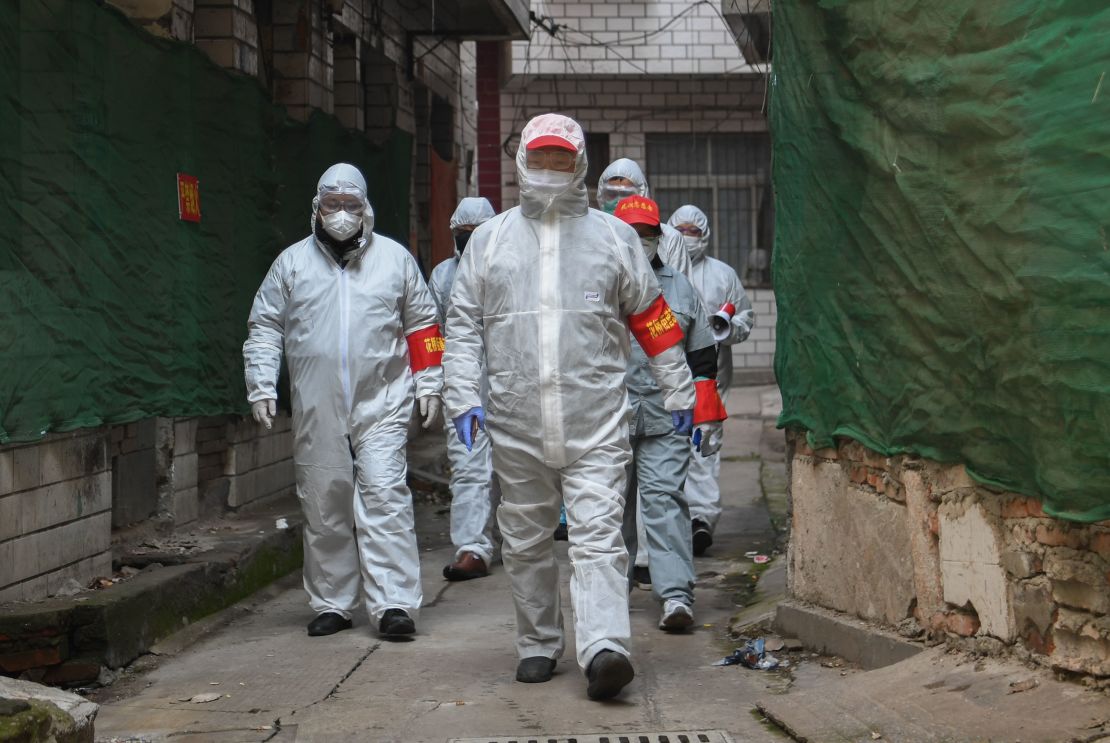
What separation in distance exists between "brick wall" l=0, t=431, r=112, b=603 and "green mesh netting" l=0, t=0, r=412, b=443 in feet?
0.49

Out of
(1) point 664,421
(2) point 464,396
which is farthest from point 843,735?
(1) point 664,421

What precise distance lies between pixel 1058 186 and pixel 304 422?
3.53m

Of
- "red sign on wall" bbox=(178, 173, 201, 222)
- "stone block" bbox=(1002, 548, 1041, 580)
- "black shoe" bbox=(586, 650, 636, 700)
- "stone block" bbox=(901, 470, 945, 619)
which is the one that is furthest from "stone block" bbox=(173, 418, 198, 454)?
"stone block" bbox=(1002, 548, 1041, 580)

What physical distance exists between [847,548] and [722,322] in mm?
3102

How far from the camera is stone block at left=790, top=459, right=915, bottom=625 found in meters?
5.07

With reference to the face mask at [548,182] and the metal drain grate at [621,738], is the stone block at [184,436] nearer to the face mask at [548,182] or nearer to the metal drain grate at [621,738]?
the face mask at [548,182]

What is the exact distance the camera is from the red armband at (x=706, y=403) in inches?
233

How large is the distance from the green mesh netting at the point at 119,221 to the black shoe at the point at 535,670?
200 centimetres

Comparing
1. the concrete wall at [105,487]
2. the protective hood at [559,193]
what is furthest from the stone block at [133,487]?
the protective hood at [559,193]

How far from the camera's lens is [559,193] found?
5223mm

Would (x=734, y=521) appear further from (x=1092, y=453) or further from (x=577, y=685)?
(x=1092, y=453)

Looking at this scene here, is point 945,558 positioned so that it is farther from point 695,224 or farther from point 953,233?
point 695,224

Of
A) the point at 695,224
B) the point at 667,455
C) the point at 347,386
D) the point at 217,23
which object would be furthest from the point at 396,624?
the point at 695,224

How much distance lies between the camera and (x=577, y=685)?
16.9ft
